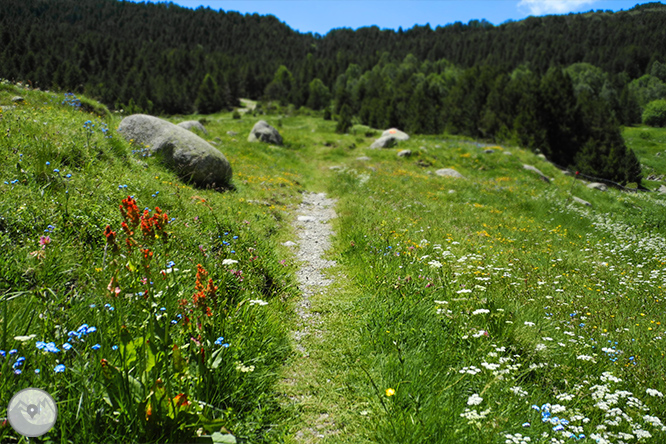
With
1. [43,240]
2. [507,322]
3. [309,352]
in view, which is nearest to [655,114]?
[507,322]

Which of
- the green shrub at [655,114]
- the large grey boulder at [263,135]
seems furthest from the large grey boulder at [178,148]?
the green shrub at [655,114]

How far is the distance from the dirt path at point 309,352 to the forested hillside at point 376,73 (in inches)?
573

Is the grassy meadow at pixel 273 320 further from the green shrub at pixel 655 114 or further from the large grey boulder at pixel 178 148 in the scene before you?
the green shrub at pixel 655 114

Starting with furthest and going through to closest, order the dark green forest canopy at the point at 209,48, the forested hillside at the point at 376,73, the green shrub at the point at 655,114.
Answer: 1. the green shrub at the point at 655,114
2. the dark green forest canopy at the point at 209,48
3. the forested hillside at the point at 376,73

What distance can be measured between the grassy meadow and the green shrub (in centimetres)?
10330

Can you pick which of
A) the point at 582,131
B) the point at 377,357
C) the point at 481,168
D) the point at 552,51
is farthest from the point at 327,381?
the point at 552,51

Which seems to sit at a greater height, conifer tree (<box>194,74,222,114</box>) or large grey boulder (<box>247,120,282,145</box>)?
conifer tree (<box>194,74,222,114</box>)

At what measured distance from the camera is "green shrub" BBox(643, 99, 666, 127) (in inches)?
3135

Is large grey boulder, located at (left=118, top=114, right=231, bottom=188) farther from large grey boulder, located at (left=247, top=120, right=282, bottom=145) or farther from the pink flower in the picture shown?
large grey boulder, located at (left=247, top=120, right=282, bottom=145)

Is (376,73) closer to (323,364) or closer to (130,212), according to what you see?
(323,364)

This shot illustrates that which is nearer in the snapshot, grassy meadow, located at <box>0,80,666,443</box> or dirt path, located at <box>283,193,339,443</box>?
Answer: grassy meadow, located at <box>0,80,666,443</box>

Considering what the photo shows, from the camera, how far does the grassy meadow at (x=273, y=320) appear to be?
258 cm

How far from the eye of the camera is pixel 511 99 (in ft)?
163

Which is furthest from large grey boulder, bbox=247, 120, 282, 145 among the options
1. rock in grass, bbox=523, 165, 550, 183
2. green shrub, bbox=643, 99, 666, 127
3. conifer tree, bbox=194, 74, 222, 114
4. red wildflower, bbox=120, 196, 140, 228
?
green shrub, bbox=643, 99, 666, 127
